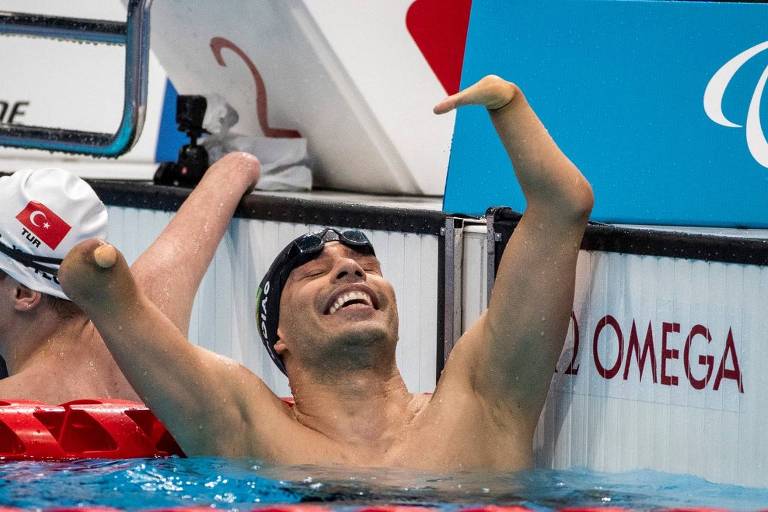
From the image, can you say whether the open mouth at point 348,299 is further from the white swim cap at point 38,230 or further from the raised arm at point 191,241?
the white swim cap at point 38,230

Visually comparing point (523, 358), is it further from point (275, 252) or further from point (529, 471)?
point (275, 252)

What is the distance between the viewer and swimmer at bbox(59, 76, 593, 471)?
8.22 feet

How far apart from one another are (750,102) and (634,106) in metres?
0.23

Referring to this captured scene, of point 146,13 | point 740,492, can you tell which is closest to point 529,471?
point 740,492

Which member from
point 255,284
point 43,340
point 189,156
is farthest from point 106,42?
point 43,340

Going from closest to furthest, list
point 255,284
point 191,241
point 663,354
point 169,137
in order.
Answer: point 663,354
point 191,241
point 255,284
point 169,137

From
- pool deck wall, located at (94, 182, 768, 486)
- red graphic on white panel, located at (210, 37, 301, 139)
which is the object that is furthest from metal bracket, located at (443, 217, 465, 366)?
red graphic on white panel, located at (210, 37, 301, 139)

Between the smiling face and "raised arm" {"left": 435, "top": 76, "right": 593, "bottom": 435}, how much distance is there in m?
0.20

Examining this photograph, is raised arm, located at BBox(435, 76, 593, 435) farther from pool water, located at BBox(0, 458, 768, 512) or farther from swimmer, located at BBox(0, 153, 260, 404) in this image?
swimmer, located at BBox(0, 153, 260, 404)

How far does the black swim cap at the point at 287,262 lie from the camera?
108 inches

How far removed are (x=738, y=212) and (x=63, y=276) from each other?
1.32 metres

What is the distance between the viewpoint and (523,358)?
259 centimetres

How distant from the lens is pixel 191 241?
3.25 meters

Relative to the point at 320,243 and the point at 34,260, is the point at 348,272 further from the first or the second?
the point at 34,260
